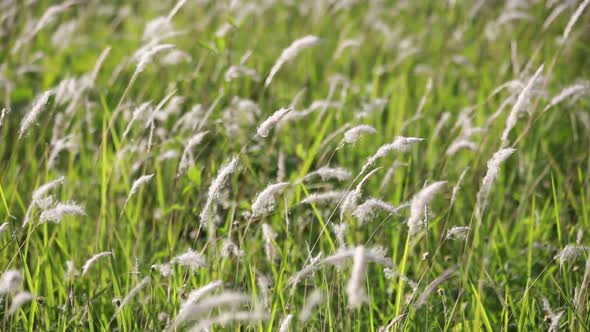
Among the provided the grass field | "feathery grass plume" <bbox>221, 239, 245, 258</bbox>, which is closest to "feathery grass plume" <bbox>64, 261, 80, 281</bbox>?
the grass field

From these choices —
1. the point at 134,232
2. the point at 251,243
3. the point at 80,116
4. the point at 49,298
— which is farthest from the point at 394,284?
the point at 80,116

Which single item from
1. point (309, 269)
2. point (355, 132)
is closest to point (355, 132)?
point (355, 132)

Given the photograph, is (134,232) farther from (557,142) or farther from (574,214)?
(557,142)

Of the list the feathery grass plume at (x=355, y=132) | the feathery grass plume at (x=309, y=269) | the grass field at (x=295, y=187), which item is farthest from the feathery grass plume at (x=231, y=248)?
the feathery grass plume at (x=355, y=132)

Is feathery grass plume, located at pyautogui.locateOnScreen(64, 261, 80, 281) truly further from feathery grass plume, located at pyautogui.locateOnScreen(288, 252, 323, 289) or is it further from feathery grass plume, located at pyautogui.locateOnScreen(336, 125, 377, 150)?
feathery grass plume, located at pyautogui.locateOnScreen(336, 125, 377, 150)

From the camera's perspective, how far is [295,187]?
7.37 feet

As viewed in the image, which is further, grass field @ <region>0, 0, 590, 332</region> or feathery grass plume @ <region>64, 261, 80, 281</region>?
feathery grass plume @ <region>64, 261, 80, 281</region>

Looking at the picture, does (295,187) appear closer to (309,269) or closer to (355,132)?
(355,132)

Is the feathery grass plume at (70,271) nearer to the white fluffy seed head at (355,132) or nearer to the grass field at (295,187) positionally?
the grass field at (295,187)

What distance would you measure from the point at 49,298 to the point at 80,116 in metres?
1.39

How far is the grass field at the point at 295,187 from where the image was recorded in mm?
1676

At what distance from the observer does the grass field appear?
1.68 m

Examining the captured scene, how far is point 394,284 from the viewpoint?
6.40ft

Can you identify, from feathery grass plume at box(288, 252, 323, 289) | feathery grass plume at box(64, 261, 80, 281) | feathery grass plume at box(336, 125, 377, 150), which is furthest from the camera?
feathery grass plume at box(64, 261, 80, 281)
